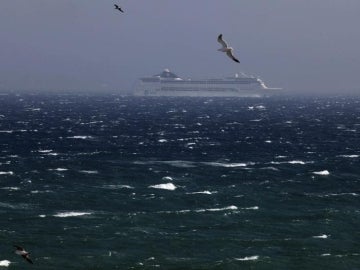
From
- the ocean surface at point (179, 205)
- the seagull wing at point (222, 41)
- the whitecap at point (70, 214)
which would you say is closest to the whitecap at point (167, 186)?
the ocean surface at point (179, 205)

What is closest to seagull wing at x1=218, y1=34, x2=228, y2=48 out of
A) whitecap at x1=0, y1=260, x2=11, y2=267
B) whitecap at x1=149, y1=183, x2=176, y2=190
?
whitecap at x1=0, y1=260, x2=11, y2=267

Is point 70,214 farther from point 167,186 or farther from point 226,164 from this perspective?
point 226,164

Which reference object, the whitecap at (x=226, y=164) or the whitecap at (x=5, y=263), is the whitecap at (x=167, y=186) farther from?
the whitecap at (x=5, y=263)

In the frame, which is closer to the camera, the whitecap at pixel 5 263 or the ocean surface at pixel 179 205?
the whitecap at pixel 5 263

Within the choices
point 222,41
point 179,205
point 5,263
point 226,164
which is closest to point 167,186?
point 179,205

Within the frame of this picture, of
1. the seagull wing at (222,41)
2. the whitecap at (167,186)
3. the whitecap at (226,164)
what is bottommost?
the whitecap at (226,164)

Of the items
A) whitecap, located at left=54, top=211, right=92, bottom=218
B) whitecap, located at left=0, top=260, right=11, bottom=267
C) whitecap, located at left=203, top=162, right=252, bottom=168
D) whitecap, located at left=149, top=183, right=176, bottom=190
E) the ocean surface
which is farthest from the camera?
whitecap, located at left=203, top=162, right=252, bottom=168

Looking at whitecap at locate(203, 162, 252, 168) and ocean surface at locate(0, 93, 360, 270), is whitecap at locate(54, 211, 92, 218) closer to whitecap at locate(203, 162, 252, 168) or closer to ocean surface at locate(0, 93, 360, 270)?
ocean surface at locate(0, 93, 360, 270)

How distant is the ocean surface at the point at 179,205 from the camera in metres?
56.8

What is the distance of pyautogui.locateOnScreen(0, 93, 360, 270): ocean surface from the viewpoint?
56.8 meters

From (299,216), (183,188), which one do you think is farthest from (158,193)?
(299,216)

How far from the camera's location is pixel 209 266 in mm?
54406

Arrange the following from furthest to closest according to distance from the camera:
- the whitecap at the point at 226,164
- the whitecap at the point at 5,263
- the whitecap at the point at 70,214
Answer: the whitecap at the point at 226,164, the whitecap at the point at 70,214, the whitecap at the point at 5,263

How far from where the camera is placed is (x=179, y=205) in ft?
248
